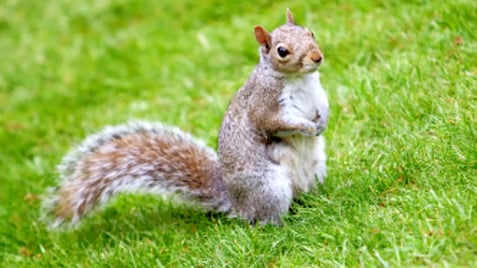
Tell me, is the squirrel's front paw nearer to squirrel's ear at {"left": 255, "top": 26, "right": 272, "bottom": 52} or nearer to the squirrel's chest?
the squirrel's chest

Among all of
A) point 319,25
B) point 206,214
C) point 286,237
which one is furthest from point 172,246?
point 319,25

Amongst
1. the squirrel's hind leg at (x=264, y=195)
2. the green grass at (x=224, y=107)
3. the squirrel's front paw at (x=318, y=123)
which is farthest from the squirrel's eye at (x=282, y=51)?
the green grass at (x=224, y=107)

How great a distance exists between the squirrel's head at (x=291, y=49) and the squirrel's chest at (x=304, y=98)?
0.09 metres

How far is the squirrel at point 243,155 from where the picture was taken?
3529 millimetres

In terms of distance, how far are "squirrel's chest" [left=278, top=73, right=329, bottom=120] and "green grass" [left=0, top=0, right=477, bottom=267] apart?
13.8 inches

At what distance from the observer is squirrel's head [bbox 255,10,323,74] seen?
3.38 meters

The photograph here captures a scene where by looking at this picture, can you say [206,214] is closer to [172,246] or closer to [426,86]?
[172,246]

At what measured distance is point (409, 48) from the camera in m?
4.67

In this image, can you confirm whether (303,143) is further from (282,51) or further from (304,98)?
(282,51)

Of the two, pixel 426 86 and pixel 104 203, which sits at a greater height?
pixel 426 86

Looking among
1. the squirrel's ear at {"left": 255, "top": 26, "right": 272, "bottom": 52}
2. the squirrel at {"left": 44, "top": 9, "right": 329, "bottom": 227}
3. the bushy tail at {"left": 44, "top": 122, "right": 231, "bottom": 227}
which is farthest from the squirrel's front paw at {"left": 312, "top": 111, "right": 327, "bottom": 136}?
the bushy tail at {"left": 44, "top": 122, "right": 231, "bottom": 227}

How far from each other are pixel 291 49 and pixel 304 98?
0.25 m

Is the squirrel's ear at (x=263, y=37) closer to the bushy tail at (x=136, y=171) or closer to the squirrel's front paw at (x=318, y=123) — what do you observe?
the squirrel's front paw at (x=318, y=123)

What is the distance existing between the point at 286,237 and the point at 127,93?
3.16 meters
